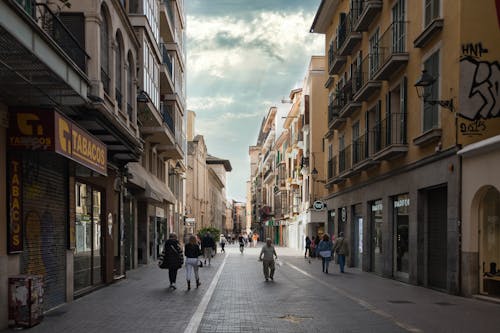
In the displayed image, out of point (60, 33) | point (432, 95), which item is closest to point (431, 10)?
point (432, 95)

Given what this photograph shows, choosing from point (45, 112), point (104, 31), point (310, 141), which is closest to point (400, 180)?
point (104, 31)

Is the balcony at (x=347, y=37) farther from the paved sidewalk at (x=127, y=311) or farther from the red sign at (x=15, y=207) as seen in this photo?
Result: the red sign at (x=15, y=207)

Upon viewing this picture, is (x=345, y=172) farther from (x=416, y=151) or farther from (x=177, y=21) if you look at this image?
(x=177, y=21)

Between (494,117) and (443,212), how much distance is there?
11.6 ft

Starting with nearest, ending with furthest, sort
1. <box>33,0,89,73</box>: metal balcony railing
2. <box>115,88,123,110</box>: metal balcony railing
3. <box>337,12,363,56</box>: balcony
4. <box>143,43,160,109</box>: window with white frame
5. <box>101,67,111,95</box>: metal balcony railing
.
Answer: <box>33,0,89,73</box>: metal balcony railing < <box>101,67,111,95</box>: metal balcony railing < <box>115,88,123,110</box>: metal balcony railing < <box>143,43,160,109</box>: window with white frame < <box>337,12,363,56</box>: balcony

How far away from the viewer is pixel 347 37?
28406 millimetres

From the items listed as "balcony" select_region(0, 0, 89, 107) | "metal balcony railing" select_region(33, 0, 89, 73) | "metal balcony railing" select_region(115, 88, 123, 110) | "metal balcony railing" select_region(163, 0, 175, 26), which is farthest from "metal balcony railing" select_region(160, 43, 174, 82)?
"balcony" select_region(0, 0, 89, 107)

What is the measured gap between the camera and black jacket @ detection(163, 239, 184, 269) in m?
18.8

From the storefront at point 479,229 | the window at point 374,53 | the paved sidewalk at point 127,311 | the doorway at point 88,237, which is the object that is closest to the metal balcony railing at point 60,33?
the doorway at point 88,237

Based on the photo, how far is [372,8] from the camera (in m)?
24.0

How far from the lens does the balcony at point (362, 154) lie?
80.8 feet

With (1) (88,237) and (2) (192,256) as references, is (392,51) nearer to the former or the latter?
(2) (192,256)

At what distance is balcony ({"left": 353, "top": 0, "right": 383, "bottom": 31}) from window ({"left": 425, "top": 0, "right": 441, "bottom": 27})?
5172 mm

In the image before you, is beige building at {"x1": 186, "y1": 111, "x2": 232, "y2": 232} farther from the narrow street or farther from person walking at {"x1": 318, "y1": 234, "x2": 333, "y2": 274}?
the narrow street
